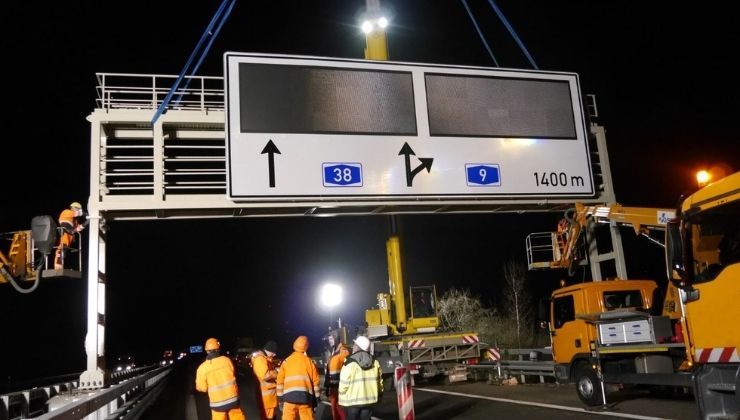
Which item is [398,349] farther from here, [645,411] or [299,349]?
[299,349]

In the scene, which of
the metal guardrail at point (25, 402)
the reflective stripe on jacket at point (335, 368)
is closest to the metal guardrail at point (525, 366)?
the reflective stripe on jacket at point (335, 368)

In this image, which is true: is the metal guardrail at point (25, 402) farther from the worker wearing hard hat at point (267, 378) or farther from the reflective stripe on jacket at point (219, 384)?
the reflective stripe on jacket at point (219, 384)

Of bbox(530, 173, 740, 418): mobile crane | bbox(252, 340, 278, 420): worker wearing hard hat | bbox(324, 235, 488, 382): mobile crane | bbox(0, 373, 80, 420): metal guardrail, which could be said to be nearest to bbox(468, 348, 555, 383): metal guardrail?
bbox(324, 235, 488, 382): mobile crane

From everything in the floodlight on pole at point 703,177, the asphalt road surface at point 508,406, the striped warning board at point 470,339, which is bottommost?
the asphalt road surface at point 508,406

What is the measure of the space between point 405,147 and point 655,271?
56946 mm

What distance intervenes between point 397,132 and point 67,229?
274 inches

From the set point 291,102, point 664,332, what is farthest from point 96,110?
point 664,332

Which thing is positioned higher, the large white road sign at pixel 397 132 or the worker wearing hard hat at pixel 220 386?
the large white road sign at pixel 397 132

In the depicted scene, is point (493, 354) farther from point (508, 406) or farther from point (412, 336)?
point (508, 406)

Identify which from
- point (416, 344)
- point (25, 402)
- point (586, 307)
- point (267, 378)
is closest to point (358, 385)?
point (267, 378)

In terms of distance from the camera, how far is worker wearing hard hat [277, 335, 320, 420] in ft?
27.6

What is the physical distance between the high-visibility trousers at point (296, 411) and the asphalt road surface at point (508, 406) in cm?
376

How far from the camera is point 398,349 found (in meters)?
19.3

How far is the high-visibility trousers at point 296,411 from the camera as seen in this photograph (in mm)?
8461
